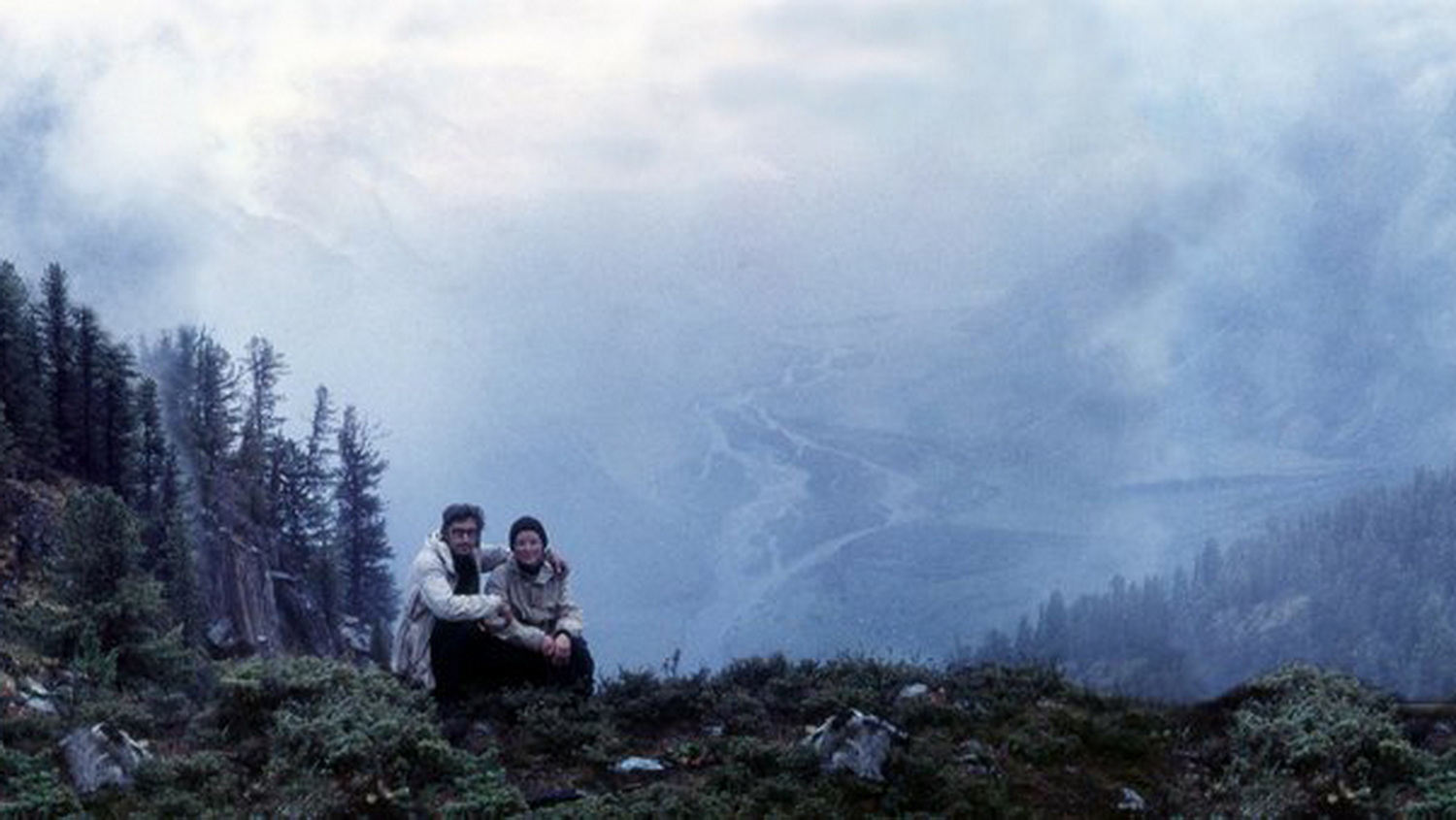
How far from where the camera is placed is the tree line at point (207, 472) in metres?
68.1

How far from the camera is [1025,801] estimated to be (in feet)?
41.1

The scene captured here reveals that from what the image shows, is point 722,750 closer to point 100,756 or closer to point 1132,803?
point 1132,803

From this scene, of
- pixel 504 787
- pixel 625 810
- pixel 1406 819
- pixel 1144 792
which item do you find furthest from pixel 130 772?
pixel 1406 819

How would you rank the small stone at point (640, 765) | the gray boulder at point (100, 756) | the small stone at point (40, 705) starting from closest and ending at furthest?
the gray boulder at point (100, 756), the small stone at point (640, 765), the small stone at point (40, 705)

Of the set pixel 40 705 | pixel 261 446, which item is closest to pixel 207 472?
pixel 261 446

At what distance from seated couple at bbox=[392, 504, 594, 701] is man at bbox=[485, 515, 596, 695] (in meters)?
0.01

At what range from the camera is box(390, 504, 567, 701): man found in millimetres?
15164

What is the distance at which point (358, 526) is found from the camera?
99.6 meters

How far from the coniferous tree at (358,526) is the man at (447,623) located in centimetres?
8434

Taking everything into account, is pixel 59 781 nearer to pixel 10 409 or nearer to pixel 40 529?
pixel 40 529

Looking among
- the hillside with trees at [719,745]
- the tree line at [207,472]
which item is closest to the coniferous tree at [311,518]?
the tree line at [207,472]

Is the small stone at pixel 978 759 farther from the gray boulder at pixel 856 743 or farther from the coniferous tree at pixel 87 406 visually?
the coniferous tree at pixel 87 406

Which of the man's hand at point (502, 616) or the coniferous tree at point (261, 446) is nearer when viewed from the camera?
the man's hand at point (502, 616)

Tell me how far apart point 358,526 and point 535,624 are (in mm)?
87073
